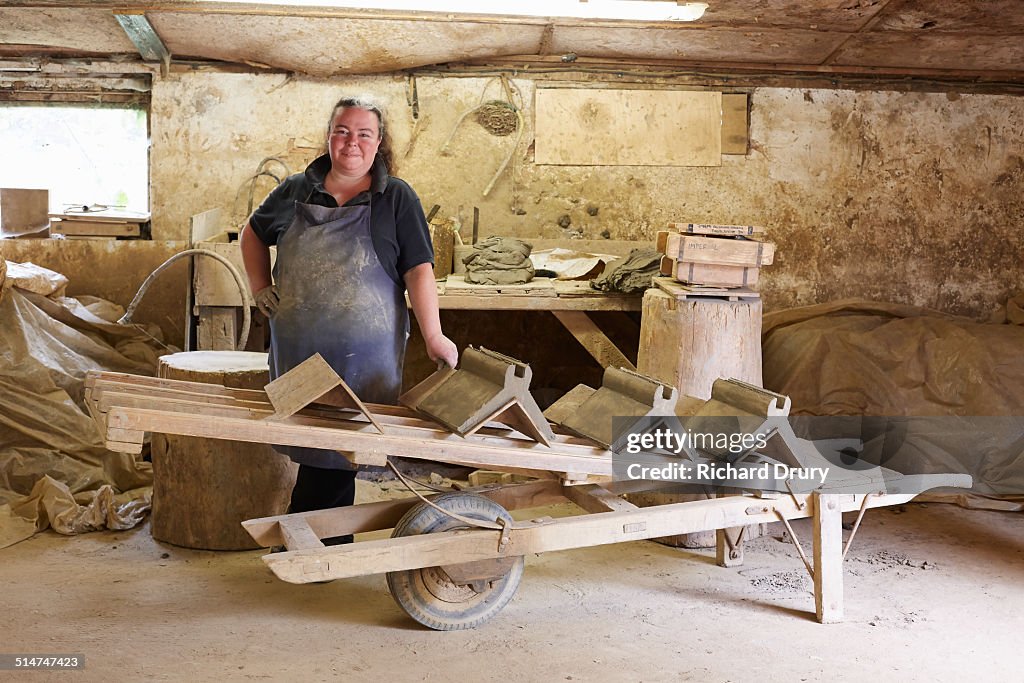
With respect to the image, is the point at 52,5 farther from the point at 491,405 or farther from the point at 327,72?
the point at 491,405

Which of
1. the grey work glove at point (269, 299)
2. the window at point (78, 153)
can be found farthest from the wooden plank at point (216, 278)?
the grey work glove at point (269, 299)

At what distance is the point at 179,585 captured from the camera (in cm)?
398

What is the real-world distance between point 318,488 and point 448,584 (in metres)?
0.77

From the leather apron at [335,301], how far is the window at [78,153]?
3656mm

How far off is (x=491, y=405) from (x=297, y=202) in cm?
119

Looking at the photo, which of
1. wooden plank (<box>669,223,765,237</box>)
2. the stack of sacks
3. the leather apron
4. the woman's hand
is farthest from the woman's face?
the stack of sacks

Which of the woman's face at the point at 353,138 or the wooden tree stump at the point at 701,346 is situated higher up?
the woman's face at the point at 353,138

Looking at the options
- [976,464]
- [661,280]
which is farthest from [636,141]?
[976,464]

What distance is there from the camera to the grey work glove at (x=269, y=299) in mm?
3852

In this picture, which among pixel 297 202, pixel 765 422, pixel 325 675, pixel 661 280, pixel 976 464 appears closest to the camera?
pixel 325 675

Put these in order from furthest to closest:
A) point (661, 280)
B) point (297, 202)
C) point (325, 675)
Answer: point (661, 280) → point (297, 202) → point (325, 675)

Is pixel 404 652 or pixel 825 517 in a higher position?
pixel 825 517

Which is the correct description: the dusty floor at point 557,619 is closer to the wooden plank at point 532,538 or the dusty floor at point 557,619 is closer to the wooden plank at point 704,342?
the wooden plank at point 532,538

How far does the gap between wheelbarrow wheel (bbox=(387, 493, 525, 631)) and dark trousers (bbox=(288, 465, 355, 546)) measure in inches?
24.2
